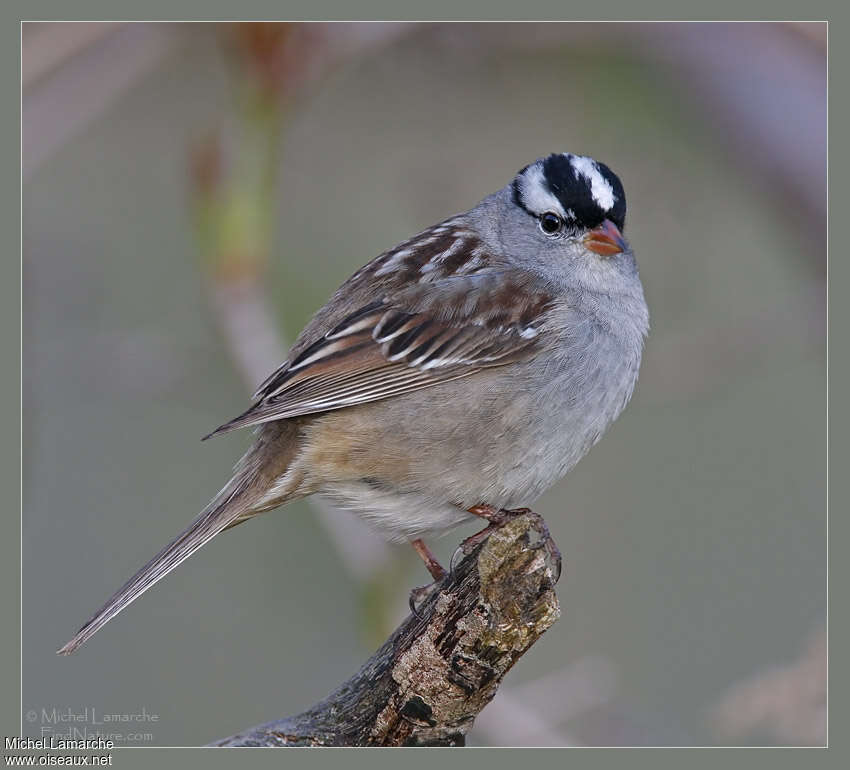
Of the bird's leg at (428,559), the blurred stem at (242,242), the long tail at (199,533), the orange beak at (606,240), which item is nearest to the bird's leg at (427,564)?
the bird's leg at (428,559)

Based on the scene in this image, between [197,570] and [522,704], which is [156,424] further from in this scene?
[522,704]

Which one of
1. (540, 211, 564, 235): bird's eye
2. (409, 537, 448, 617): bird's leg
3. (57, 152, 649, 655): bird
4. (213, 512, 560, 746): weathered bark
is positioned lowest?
(213, 512, 560, 746): weathered bark

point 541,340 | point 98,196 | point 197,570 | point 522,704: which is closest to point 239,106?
point 98,196

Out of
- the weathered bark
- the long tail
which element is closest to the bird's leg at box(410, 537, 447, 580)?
the long tail

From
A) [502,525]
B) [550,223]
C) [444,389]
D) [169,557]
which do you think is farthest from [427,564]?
[550,223]

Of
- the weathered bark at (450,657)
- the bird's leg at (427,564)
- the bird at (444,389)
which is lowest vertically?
the weathered bark at (450,657)

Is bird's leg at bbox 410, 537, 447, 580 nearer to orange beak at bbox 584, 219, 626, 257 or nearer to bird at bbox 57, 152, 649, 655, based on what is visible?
bird at bbox 57, 152, 649, 655

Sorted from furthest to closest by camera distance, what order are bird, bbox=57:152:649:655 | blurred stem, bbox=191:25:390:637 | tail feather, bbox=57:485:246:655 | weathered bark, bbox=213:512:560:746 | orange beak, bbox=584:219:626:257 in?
blurred stem, bbox=191:25:390:637
orange beak, bbox=584:219:626:257
bird, bbox=57:152:649:655
tail feather, bbox=57:485:246:655
weathered bark, bbox=213:512:560:746

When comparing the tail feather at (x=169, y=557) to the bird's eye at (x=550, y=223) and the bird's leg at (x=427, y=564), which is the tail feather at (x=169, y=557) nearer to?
the bird's leg at (x=427, y=564)
